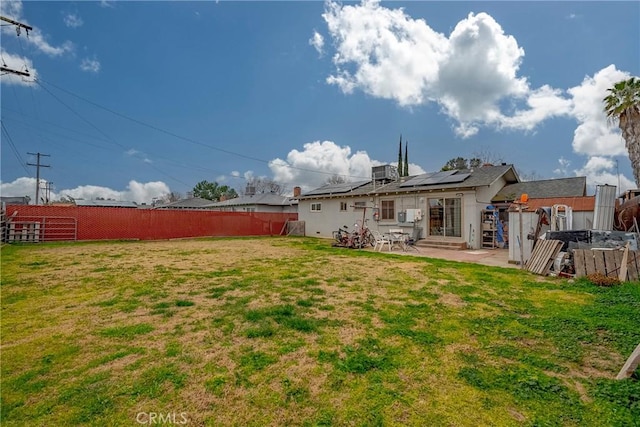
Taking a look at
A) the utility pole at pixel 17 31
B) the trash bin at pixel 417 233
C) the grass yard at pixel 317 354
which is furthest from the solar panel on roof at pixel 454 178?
the utility pole at pixel 17 31

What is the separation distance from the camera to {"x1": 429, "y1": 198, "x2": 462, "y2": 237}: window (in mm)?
12367

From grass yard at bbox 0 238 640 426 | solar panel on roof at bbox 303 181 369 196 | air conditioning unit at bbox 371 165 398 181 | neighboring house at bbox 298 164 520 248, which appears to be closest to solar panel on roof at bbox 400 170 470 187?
neighboring house at bbox 298 164 520 248

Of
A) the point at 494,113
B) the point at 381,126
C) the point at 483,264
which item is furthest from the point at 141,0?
the point at 494,113

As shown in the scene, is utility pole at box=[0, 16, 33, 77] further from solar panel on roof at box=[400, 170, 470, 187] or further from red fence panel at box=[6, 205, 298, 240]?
solar panel on roof at box=[400, 170, 470, 187]

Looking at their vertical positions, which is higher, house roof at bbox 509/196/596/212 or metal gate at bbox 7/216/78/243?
house roof at bbox 509/196/596/212

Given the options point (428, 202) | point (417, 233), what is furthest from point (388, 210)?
point (428, 202)

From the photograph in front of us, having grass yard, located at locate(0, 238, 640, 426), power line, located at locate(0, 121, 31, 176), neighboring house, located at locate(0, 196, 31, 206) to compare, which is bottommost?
grass yard, located at locate(0, 238, 640, 426)

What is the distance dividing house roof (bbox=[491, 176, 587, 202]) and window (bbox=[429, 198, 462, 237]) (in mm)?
1822

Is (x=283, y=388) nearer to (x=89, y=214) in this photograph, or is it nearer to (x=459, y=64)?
(x=459, y=64)

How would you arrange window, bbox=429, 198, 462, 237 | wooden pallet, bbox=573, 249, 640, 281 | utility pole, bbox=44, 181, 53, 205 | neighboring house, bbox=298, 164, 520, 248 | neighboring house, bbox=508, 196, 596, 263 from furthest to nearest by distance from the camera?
1. utility pole, bbox=44, 181, 53, 205
2. window, bbox=429, 198, 462, 237
3. neighboring house, bbox=298, 164, 520, 248
4. neighboring house, bbox=508, 196, 596, 263
5. wooden pallet, bbox=573, 249, 640, 281

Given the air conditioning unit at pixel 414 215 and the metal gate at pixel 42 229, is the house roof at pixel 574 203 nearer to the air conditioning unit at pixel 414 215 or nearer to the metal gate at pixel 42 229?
the air conditioning unit at pixel 414 215

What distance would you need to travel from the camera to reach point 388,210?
15.0 m

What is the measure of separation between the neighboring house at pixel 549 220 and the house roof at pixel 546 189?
3.73m

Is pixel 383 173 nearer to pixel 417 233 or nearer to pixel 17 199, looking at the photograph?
pixel 417 233
